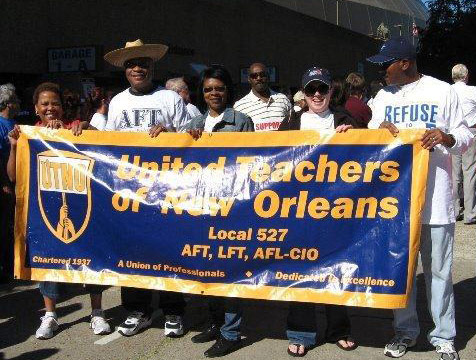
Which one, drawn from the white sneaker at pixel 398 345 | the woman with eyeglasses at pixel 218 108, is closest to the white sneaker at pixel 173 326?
the woman with eyeglasses at pixel 218 108

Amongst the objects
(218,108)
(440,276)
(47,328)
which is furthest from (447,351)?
(47,328)

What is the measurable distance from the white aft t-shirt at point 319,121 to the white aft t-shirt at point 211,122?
23.3 inches

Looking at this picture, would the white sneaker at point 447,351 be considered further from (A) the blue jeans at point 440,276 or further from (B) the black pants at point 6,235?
(B) the black pants at point 6,235

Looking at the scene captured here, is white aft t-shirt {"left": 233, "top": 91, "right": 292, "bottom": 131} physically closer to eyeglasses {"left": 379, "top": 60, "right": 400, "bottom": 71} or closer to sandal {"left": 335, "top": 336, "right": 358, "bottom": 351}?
eyeglasses {"left": 379, "top": 60, "right": 400, "bottom": 71}

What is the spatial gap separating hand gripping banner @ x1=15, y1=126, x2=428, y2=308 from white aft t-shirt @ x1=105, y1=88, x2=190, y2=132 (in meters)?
0.18

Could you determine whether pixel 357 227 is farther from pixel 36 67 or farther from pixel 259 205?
pixel 36 67

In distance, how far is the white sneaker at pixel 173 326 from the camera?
4.52 metres

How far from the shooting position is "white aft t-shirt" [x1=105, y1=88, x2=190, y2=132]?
4.55 metres

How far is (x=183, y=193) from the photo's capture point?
14.0 ft

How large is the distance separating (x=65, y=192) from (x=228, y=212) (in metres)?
1.25

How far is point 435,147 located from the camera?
3828 millimetres

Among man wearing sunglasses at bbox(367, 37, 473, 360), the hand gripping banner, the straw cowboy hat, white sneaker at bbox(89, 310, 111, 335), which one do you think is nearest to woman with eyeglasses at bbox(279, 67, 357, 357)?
the hand gripping banner

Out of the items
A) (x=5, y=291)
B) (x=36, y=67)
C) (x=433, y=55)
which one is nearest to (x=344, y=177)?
(x=5, y=291)

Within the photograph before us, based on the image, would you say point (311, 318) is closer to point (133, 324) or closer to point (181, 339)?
point (181, 339)
